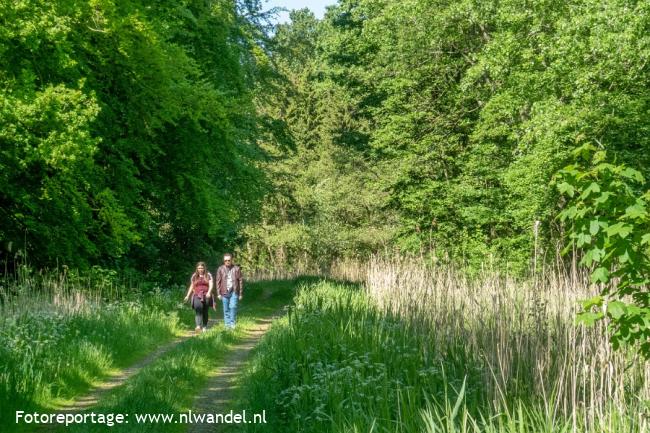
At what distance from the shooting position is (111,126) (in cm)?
1816

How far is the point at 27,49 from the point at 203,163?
7.38 metres

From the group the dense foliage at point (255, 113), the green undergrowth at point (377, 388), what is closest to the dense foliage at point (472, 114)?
the dense foliage at point (255, 113)

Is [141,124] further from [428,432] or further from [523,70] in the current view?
[428,432]

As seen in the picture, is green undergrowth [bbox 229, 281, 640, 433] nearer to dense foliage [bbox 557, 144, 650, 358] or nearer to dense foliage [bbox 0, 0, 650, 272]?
dense foliage [bbox 557, 144, 650, 358]

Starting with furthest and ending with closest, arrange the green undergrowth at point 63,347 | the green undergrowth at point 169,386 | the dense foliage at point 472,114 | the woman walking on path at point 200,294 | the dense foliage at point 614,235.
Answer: the dense foliage at point 472,114, the woman walking on path at point 200,294, the green undergrowth at point 63,347, the green undergrowth at point 169,386, the dense foliage at point 614,235

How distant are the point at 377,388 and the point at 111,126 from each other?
1317 centimetres

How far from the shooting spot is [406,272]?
1138 cm

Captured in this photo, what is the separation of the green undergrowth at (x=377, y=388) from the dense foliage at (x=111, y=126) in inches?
248

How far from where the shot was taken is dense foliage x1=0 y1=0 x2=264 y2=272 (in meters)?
13.7

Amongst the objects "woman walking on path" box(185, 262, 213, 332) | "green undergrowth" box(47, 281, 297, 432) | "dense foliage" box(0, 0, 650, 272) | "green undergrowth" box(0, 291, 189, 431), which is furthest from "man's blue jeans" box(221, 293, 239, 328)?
"dense foliage" box(0, 0, 650, 272)

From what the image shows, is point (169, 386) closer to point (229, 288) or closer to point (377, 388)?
point (377, 388)

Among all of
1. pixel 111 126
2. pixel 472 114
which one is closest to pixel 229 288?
pixel 111 126

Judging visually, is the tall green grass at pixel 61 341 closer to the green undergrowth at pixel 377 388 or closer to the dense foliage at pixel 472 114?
the green undergrowth at pixel 377 388

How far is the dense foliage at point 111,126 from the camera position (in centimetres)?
1370
